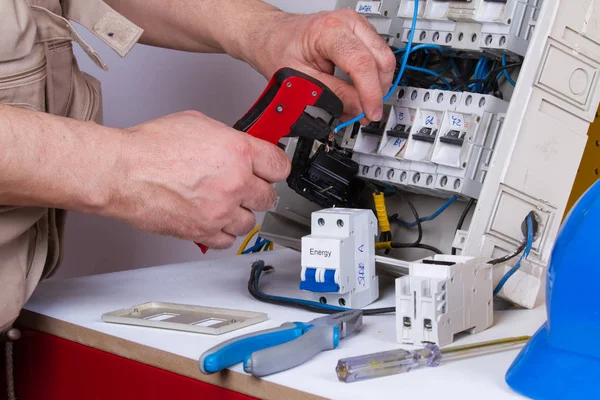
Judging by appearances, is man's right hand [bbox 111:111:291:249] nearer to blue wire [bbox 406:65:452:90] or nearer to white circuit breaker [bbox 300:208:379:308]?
white circuit breaker [bbox 300:208:379:308]

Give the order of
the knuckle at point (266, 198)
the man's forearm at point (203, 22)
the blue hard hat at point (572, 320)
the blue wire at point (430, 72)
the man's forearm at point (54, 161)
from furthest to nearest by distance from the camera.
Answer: the man's forearm at point (203, 22), the blue wire at point (430, 72), the knuckle at point (266, 198), the man's forearm at point (54, 161), the blue hard hat at point (572, 320)

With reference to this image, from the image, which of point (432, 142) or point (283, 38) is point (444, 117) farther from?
Result: point (283, 38)

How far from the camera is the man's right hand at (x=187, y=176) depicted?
2.85 ft

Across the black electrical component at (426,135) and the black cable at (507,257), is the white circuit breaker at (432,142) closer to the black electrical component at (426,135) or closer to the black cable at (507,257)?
the black electrical component at (426,135)

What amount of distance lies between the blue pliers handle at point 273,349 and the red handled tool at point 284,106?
0.23 m

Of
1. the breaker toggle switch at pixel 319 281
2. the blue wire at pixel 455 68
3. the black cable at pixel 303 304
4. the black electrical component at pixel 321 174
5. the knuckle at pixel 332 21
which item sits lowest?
the black cable at pixel 303 304

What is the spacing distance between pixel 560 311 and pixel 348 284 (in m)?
0.33

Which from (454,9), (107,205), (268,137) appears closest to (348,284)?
(268,137)

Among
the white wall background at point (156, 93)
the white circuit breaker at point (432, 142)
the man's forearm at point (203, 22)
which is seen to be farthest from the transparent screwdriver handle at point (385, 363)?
the white wall background at point (156, 93)

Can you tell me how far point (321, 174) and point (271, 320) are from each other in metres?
0.26

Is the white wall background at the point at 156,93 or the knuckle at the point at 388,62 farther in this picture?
the white wall background at the point at 156,93

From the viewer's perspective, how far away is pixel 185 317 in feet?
3.07

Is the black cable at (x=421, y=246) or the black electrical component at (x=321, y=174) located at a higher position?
the black electrical component at (x=321, y=174)

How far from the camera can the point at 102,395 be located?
2.90 feet
